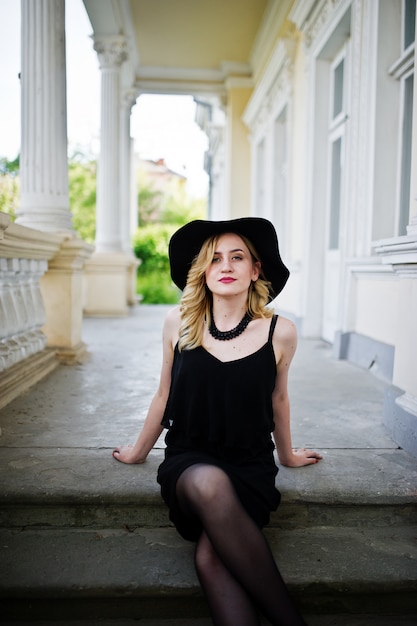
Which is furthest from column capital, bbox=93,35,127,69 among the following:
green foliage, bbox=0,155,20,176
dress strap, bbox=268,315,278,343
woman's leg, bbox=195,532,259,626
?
green foliage, bbox=0,155,20,176

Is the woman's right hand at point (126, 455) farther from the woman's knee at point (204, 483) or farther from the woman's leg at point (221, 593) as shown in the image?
the woman's leg at point (221, 593)

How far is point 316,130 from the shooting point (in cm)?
625

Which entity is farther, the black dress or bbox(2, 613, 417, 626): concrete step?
the black dress

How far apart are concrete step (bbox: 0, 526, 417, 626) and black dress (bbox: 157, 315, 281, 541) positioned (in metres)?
0.16

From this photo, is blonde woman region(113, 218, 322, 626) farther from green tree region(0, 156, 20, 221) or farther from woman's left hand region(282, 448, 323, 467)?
green tree region(0, 156, 20, 221)

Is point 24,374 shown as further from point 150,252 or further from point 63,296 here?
point 150,252

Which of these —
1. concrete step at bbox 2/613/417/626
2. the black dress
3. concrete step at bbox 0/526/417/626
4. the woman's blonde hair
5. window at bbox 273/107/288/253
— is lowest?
concrete step at bbox 2/613/417/626

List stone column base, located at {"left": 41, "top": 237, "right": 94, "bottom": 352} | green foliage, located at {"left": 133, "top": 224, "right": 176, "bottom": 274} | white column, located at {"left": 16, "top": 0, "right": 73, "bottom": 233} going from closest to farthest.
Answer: white column, located at {"left": 16, "top": 0, "right": 73, "bottom": 233}, stone column base, located at {"left": 41, "top": 237, "right": 94, "bottom": 352}, green foliage, located at {"left": 133, "top": 224, "right": 176, "bottom": 274}

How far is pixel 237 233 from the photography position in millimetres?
2027

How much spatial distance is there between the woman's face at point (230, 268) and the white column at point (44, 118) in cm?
299

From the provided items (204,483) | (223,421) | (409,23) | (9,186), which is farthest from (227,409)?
(9,186)

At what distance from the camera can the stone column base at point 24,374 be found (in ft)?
10.8

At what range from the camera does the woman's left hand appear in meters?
2.27

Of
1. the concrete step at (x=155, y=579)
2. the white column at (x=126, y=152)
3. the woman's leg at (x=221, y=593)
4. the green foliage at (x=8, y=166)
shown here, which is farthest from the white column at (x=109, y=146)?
the green foliage at (x=8, y=166)
